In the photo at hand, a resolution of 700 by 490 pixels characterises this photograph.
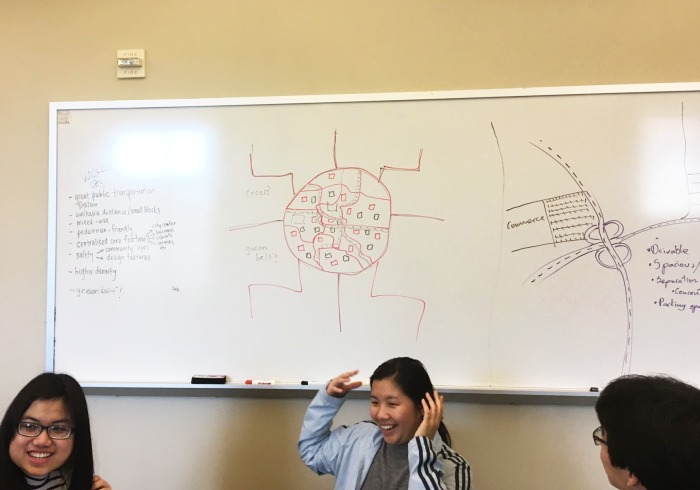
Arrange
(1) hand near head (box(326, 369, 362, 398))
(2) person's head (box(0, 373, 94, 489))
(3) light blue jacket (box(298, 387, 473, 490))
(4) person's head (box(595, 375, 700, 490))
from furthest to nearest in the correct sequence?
1. (1) hand near head (box(326, 369, 362, 398))
2. (3) light blue jacket (box(298, 387, 473, 490))
3. (2) person's head (box(0, 373, 94, 489))
4. (4) person's head (box(595, 375, 700, 490))

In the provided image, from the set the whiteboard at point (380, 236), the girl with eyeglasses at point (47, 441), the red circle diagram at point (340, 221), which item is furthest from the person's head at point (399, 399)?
the girl with eyeglasses at point (47, 441)

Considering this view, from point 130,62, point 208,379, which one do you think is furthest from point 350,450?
point 130,62

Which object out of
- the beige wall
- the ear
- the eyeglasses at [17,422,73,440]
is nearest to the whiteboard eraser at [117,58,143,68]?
the beige wall

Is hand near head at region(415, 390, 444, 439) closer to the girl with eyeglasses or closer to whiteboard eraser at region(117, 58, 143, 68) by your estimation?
the girl with eyeglasses

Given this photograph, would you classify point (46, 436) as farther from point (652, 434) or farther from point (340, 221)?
point (652, 434)

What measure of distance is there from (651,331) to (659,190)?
525mm

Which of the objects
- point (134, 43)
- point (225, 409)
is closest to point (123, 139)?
point (134, 43)

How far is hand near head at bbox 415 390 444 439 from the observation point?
4.27 feet

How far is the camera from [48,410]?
119 cm

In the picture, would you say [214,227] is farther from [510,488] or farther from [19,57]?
[510,488]

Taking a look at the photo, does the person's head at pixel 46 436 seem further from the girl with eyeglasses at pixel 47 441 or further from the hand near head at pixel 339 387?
the hand near head at pixel 339 387

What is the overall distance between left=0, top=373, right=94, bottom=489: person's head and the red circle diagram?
0.87 metres

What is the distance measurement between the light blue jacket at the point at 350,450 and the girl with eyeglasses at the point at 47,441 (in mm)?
615

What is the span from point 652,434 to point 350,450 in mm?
873
